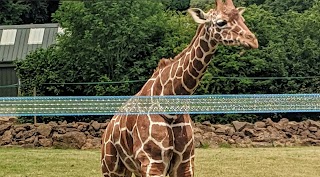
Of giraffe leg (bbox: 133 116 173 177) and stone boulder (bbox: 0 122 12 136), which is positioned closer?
giraffe leg (bbox: 133 116 173 177)

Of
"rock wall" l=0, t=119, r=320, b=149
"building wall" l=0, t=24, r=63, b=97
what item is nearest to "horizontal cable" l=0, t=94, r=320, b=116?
"rock wall" l=0, t=119, r=320, b=149

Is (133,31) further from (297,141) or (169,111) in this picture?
(169,111)

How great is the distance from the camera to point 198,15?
521 cm

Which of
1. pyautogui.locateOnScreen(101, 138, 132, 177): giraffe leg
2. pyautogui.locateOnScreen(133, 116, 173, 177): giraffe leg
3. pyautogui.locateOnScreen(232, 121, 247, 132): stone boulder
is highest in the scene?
pyautogui.locateOnScreen(133, 116, 173, 177): giraffe leg

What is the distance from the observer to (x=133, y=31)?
49.0ft

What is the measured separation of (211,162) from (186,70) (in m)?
6.37

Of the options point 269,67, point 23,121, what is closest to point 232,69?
point 269,67

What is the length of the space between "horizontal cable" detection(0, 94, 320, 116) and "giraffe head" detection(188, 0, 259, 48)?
76cm

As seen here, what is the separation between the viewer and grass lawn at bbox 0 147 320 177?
35.0 ft

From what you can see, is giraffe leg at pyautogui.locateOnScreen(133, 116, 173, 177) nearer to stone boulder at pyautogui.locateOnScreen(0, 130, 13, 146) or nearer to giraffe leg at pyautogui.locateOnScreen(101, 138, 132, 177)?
giraffe leg at pyautogui.locateOnScreen(101, 138, 132, 177)

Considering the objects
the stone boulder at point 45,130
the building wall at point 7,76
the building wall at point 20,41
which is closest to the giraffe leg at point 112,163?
the stone boulder at point 45,130

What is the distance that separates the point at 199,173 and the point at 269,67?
6.09 meters

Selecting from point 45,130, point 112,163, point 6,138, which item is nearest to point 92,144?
point 45,130

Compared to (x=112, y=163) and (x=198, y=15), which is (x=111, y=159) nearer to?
(x=112, y=163)
